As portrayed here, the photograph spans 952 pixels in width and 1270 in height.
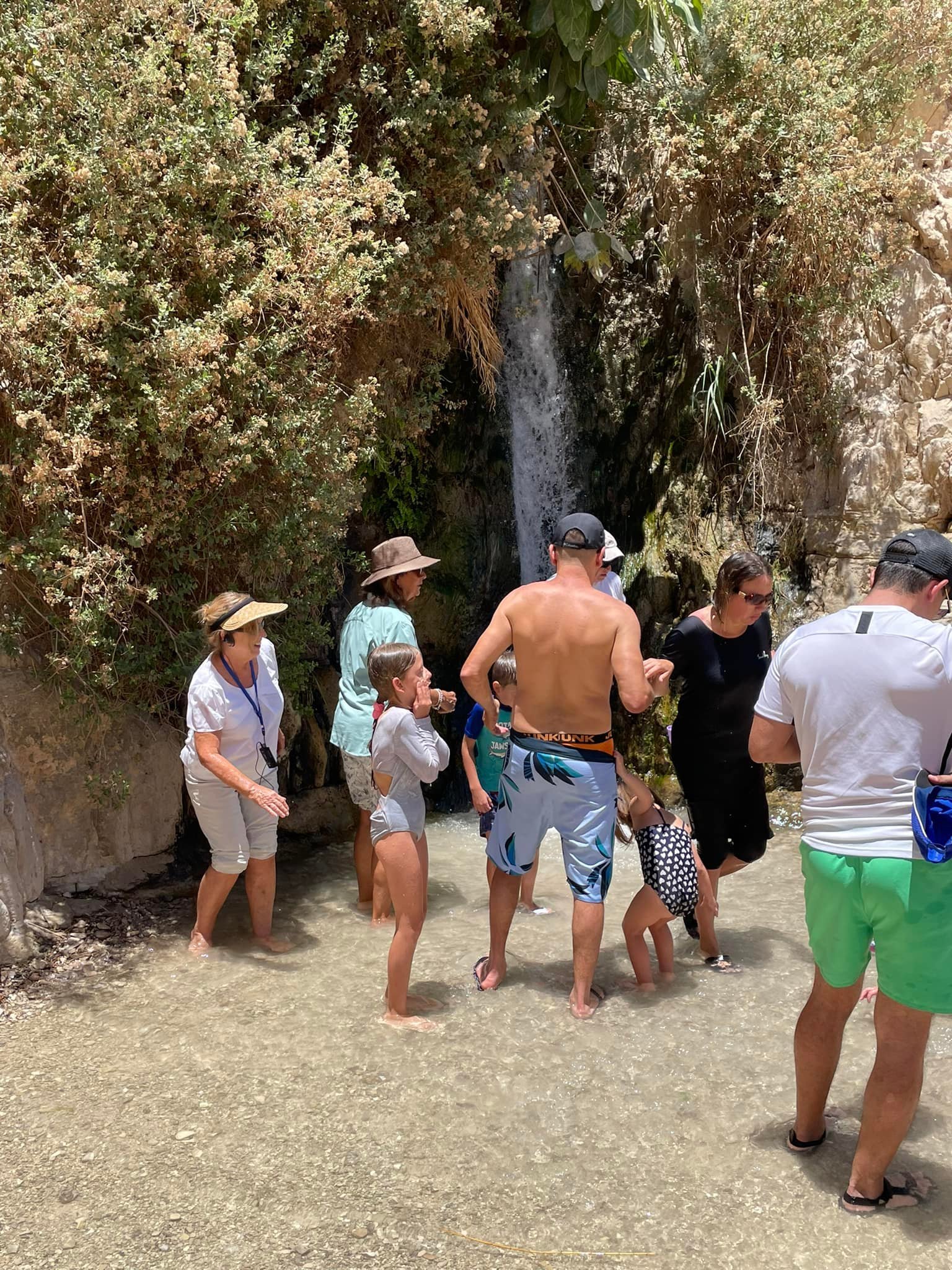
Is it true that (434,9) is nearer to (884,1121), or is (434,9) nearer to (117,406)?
(117,406)

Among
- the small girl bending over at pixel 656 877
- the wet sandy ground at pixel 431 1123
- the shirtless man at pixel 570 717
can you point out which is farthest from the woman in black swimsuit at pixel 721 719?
the wet sandy ground at pixel 431 1123

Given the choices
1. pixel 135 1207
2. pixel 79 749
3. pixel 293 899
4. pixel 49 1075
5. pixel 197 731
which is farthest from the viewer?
pixel 293 899

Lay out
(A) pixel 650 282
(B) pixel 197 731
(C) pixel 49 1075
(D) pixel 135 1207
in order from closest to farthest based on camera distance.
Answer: (D) pixel 135 1207, (C) pixel 49 1075, (B) pixel 197 731, (A) pixel 650 282

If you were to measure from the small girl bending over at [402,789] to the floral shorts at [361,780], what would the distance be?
1.21 meters

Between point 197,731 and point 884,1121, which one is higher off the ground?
point 197,731

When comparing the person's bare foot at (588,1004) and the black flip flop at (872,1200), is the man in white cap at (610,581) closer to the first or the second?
the person's bare foot at (588,1004)

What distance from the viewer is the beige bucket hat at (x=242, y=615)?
4922 millimetres

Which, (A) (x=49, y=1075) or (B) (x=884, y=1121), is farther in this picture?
(A) (x=49, y=1075)

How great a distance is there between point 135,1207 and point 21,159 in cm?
458

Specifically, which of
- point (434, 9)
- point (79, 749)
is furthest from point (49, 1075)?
point (434, 9)

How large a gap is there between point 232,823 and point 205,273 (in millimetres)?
2783

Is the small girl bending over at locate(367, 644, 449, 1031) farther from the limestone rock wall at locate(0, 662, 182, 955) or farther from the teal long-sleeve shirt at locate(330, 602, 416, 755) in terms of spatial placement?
the limestone rock wall at locate(0, 662, 182, 955)

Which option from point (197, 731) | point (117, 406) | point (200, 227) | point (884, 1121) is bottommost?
point (884, 1121)

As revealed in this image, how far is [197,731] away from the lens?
495 cm
